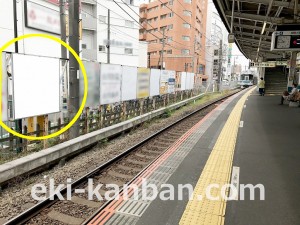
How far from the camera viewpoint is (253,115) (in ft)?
47.2

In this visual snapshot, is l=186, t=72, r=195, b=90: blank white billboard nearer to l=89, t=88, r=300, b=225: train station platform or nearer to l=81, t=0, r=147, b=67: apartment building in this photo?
l=81, t=0, r=147, b=67: apartment building

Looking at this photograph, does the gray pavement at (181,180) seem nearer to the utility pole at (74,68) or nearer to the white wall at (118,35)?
the utility pole at (74,68)

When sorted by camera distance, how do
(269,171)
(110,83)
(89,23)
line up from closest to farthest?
(269,171) < (110,83) < (89,23)

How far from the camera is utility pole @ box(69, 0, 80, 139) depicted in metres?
7.17

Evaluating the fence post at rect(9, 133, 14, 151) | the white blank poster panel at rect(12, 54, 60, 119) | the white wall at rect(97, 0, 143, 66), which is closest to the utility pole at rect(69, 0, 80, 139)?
the white blank poster panel at rect(12, 54, 60, 119)

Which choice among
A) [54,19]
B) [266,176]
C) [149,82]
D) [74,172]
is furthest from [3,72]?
[54,19]

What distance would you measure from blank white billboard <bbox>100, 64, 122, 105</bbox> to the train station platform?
116 inches

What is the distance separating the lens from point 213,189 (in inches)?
201

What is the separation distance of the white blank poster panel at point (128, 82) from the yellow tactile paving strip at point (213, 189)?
4217 mm

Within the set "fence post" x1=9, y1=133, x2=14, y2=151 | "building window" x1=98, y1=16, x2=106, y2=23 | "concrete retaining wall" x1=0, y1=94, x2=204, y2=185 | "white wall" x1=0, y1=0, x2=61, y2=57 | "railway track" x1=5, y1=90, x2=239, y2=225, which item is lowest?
"railway track" x1=5, y1=90, x2=239, y2=225

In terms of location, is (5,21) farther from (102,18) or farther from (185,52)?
(185,52)

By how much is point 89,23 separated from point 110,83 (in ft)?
78.8

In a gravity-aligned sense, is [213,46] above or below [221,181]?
above

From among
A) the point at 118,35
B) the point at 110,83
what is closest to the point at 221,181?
the point at 110,83
